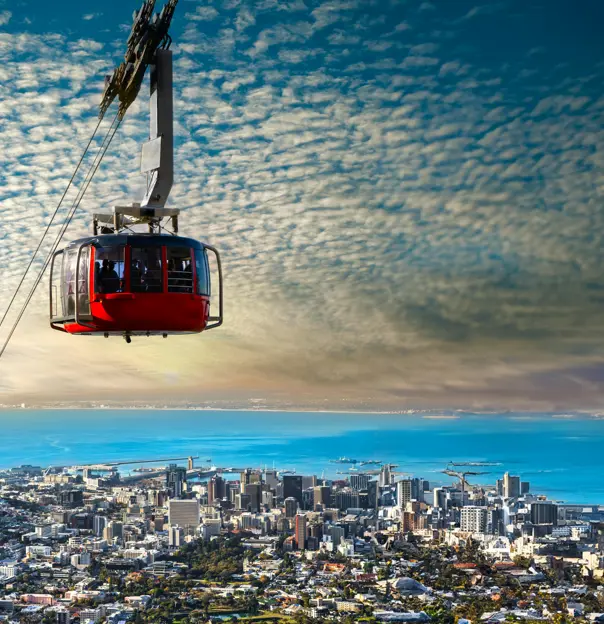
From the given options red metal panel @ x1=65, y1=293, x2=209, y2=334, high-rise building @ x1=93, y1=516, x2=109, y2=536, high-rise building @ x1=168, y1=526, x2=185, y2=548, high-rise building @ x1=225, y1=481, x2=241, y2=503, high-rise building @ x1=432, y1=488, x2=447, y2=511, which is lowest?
high-rise building @ x1=168, y1=526, x2=185, y2=548

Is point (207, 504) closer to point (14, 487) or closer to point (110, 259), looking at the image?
point (14, 487)

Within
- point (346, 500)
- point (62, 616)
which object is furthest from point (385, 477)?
point (62, 616)

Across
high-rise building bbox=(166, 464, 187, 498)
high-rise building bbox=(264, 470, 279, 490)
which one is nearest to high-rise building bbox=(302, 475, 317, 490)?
high-rise building bbox=(264, 470, 279, 490)

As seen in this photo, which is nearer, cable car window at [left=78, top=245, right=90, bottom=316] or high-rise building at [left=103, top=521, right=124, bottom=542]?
cable car window at [left=78, top=245, right=90, bottom=316]

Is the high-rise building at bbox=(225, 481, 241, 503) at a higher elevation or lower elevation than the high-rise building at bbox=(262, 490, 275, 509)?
higher

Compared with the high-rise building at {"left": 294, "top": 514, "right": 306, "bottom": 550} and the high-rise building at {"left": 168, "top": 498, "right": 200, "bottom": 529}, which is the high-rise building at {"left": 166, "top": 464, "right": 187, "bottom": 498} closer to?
the high-rise building at {"left": 168, "top": 498, "right": 200, "bottom": 529}

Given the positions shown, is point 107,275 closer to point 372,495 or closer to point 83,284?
point 83,284

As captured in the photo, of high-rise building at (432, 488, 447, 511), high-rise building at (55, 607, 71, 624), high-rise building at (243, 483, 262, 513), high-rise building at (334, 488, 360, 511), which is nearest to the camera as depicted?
high-rise building at (55, 607, 71, 624)
